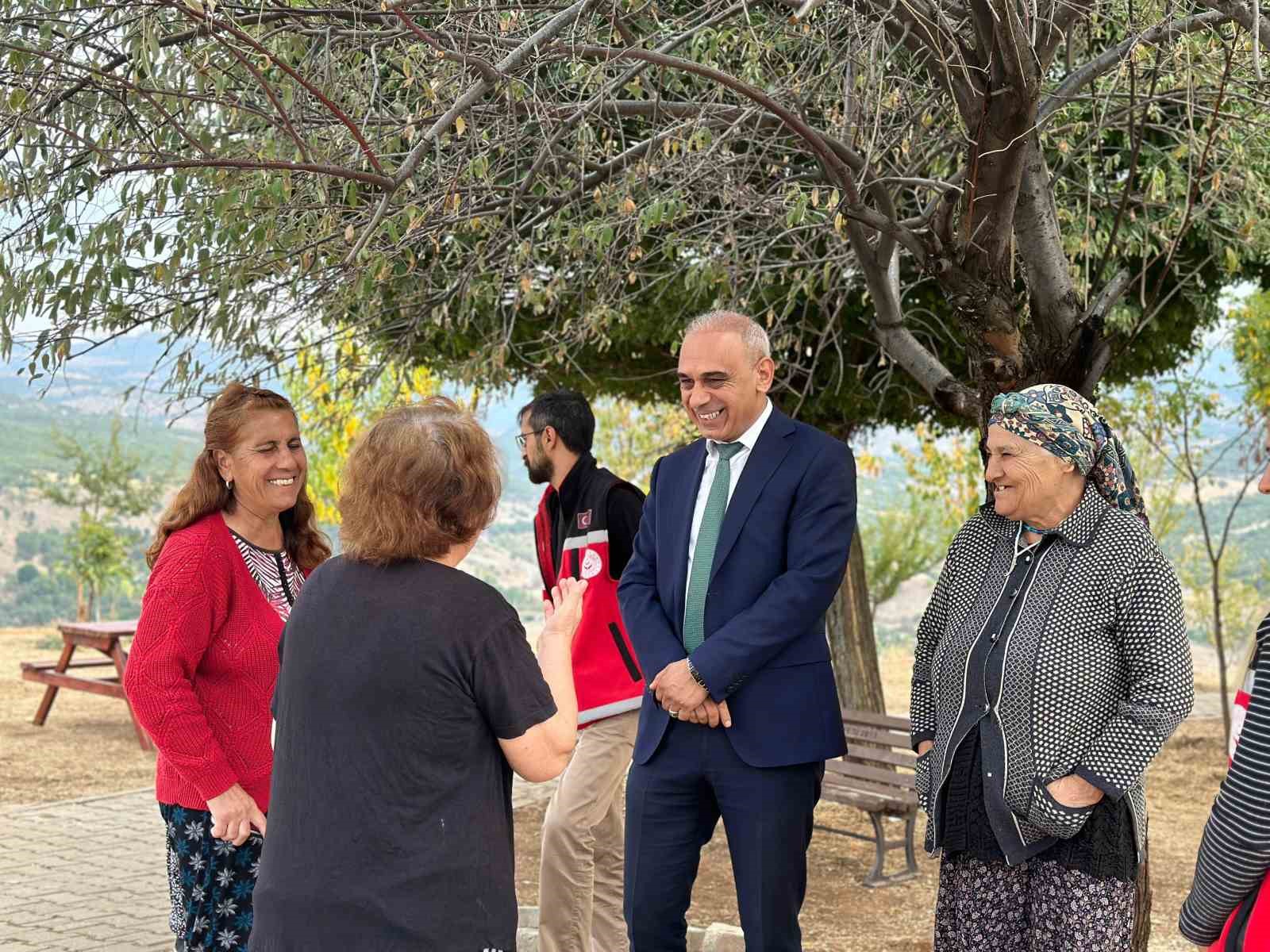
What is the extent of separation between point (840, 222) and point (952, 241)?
0.42 meters

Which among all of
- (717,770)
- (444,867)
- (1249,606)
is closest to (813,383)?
(717,770)

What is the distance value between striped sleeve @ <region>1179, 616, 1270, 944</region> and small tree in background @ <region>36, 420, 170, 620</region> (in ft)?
68.9

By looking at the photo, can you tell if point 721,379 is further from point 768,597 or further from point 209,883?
point 209,883

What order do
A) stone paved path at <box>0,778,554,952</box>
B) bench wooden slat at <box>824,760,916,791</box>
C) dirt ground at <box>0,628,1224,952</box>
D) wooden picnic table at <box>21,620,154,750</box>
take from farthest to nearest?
wooden picnic table at <box>21,620,154,750</box> → bench wooden slat at <box>824,760,916,791</box> → dirt ground at <box>0,628,1224,952</box> → stone paved path at <box>0,778,554,952</box>

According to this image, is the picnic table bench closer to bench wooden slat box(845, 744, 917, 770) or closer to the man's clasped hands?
bench wooden slat box(845, 744, 917, 770)

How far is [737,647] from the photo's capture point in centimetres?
369

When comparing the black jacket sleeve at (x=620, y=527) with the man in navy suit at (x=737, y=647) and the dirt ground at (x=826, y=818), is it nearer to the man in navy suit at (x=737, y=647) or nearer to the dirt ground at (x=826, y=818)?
the man in navy suit at (x=737, y=647)

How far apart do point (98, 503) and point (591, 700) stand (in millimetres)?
21680

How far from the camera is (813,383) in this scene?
9.12m

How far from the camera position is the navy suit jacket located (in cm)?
372

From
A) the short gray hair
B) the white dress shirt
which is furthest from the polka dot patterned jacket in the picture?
the short gray hair

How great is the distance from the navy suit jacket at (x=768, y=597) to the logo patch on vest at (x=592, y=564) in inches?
35.9

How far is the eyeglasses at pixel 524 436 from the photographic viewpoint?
17.2 ft

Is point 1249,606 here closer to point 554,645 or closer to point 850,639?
point 850,639
